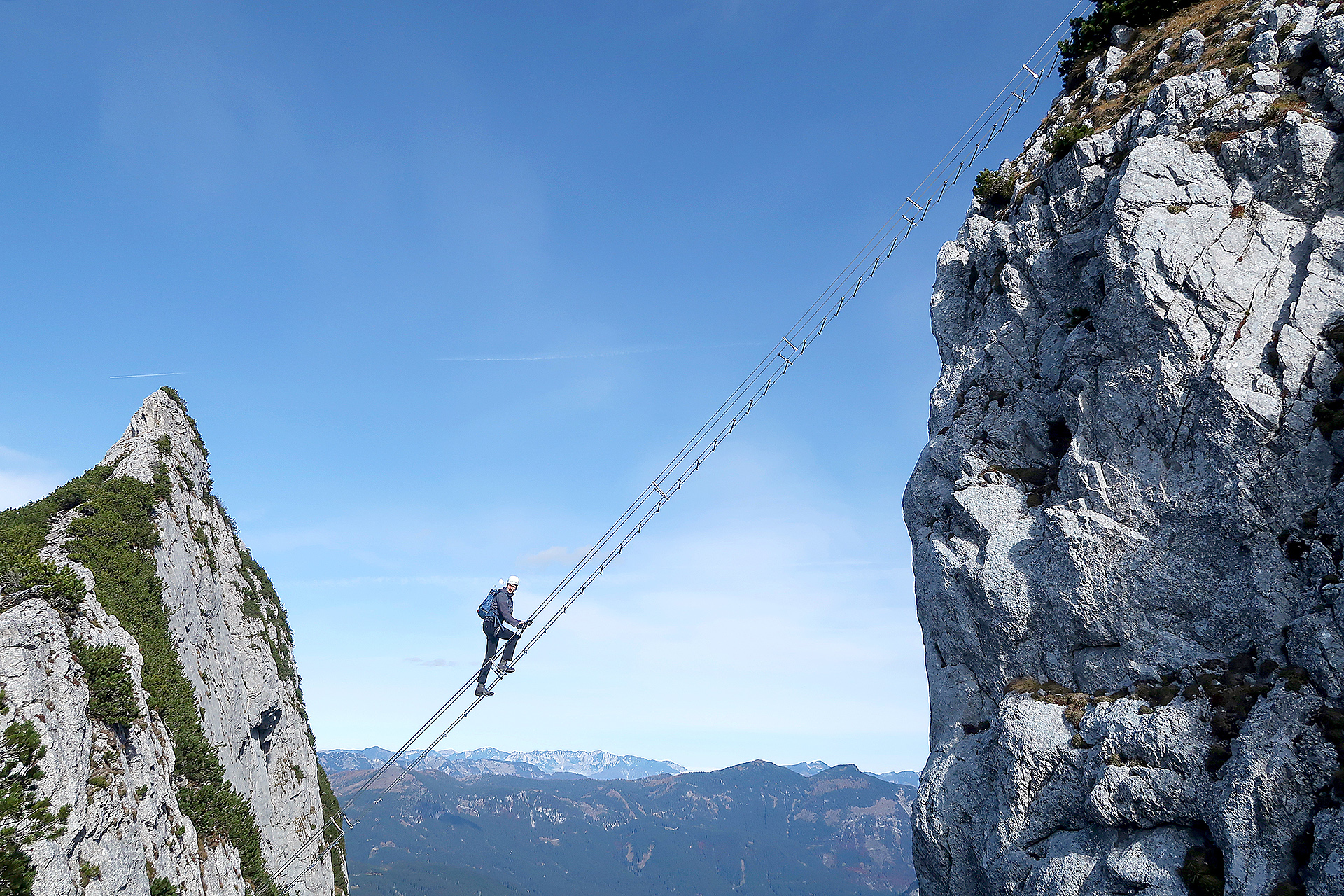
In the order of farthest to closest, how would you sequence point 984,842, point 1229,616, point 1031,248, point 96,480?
point 96,480 < point 1031,248 < point 984,842 < point 1229,616

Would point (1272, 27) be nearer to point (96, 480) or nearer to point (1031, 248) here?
point (1031, 248)

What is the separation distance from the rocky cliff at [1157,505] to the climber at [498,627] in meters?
17.1

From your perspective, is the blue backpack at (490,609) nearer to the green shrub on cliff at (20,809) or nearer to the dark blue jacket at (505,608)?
the dark blue jacket at (505,608)

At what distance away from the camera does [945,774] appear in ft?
92.3

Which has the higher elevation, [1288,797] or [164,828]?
[1288,797]

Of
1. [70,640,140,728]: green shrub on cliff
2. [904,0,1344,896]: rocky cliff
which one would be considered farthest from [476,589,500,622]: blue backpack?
[904,0,1344,896]: rocky cliff

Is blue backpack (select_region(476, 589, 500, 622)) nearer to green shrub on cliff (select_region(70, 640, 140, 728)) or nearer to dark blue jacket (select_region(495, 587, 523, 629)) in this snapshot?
dark blue jacket (select_region(495, 587, 523, 629))

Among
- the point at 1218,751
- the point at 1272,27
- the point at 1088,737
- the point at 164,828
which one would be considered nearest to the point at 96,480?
the point at 164,828

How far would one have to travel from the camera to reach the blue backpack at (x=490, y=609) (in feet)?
92.2

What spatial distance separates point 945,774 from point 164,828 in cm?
2707

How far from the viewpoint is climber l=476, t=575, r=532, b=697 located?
27969 millimetres

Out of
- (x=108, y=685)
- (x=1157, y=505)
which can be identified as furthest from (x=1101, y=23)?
(x=108, y=685)

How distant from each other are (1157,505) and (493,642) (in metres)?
24.5

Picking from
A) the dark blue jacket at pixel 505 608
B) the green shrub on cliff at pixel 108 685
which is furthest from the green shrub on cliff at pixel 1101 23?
the green shrub on cliff at pixel 108 685
